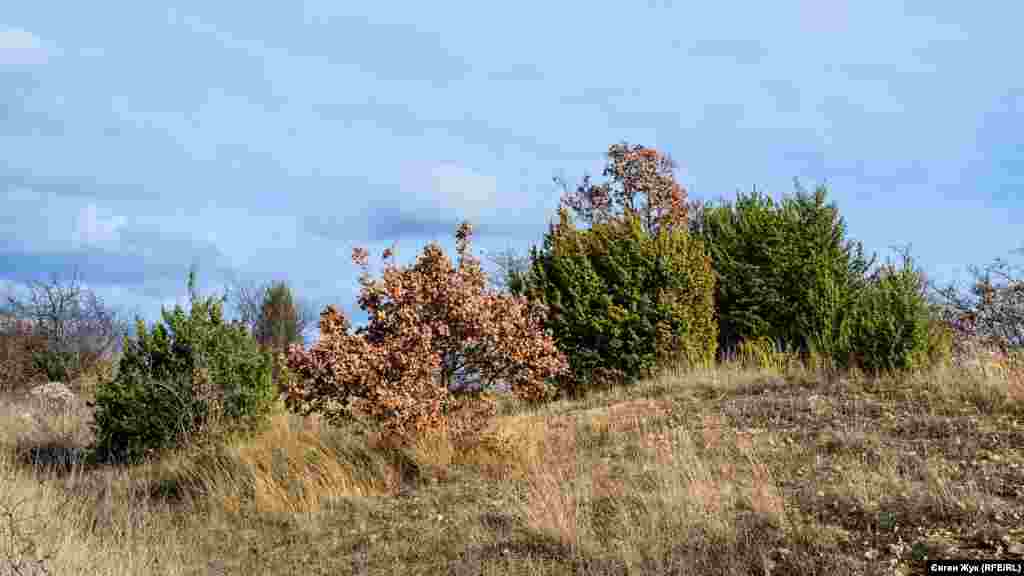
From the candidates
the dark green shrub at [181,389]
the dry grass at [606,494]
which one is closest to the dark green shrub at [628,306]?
the dry grass at [606,494]

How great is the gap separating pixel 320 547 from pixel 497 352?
2.87m

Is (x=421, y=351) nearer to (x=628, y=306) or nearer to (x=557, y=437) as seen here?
(x=557, y=437)

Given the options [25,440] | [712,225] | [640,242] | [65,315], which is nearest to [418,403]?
[640,242]

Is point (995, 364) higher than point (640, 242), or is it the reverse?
point (640, 242)

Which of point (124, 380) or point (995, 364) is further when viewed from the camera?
point (124, 380)

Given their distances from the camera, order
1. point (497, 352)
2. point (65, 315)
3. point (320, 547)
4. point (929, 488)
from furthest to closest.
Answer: point (65, 315), point (497, 352), point (320, 547), point (929, 488)

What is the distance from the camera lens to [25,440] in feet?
44.6

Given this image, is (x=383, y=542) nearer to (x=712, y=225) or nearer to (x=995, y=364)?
(x=995, y=364)

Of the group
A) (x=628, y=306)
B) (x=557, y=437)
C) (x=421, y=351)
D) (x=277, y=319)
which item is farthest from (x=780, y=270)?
(x=277, y=319)

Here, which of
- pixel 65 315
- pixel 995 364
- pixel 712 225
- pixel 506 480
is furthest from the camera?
pixel 65 315

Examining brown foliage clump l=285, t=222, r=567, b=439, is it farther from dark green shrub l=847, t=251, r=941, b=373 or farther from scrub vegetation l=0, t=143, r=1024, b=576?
dark green shrub l=847, t=251, r=941, b=373

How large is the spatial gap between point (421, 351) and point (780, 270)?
9579 mm

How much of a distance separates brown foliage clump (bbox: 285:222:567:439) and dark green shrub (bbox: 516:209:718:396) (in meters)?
3.82

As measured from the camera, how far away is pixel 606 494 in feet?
23.5
